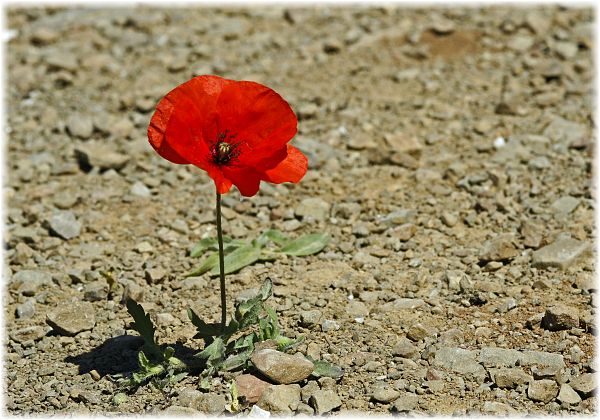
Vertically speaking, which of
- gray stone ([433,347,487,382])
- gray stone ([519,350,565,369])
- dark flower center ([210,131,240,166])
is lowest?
gray stone ([433,347,487,382])

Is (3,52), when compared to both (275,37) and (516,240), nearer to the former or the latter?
(275,37)

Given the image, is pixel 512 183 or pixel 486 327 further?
pixel 512 183

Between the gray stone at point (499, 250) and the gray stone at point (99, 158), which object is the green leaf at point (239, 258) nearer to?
the gray stone at point (499, 250)

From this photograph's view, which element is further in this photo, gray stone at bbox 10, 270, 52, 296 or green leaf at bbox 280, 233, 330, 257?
green leaf at bbox 280, 233, 330, 257

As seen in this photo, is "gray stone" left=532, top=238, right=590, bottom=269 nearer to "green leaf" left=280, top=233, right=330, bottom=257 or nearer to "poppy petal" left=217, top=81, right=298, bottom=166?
"green leaf" left=280, top=233, right=330, bottom=257

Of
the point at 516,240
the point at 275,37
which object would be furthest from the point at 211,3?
the point at 516,240

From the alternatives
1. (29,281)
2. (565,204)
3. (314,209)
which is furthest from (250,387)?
(565,204)

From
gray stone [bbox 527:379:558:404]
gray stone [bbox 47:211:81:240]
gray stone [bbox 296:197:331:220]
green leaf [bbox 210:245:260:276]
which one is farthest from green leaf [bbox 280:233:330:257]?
gray stone [bbox 527:379:558:404]

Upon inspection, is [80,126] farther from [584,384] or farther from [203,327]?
[584,384]
